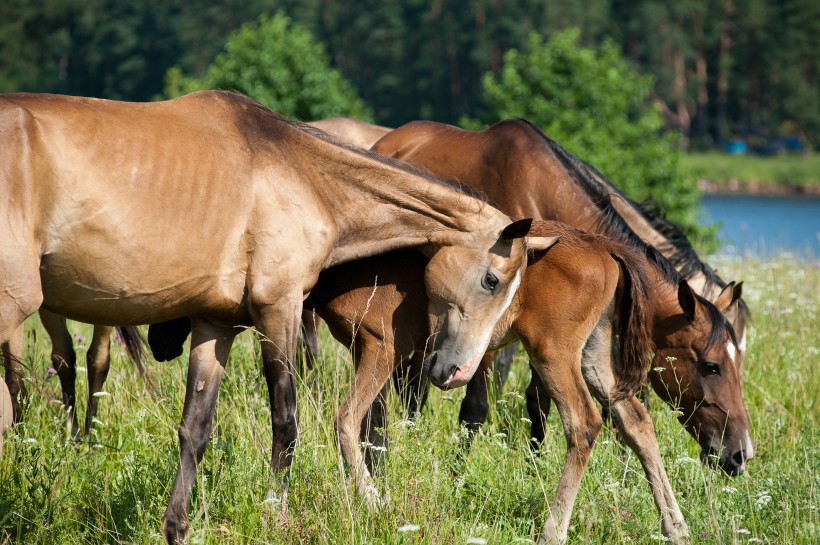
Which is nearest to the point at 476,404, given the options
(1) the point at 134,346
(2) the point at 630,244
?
(2) the point at 630,244

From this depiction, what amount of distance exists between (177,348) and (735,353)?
10.2 feet

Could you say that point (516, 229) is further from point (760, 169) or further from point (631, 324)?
point (760, 169)

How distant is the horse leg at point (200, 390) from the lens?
14.0 feet

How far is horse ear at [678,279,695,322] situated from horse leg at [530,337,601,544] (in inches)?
38.8

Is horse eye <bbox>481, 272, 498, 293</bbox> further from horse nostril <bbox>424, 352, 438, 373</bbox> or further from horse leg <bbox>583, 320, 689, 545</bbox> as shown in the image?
horse leg <bbox>583, 320, 689, 545</bbox>

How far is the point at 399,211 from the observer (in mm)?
4566

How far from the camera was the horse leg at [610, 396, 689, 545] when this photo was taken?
4332 millimetres

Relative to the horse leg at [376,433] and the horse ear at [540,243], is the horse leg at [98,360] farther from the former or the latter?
the horse ear at [540,243]

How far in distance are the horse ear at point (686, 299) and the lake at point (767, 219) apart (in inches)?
492

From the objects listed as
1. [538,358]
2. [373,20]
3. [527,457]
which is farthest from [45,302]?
[373,20]

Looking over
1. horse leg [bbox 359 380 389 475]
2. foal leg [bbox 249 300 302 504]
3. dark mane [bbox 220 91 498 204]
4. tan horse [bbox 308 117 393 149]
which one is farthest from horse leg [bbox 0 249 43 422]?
tan horse [bbox 308 117 393 149]

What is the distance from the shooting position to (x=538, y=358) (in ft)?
15.1

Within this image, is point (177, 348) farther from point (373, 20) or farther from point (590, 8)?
point (373, 20)

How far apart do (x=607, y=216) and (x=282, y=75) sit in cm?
1323
